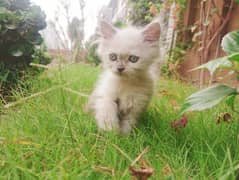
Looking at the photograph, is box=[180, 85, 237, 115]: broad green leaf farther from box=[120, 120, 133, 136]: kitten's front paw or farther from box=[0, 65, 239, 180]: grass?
box=[120, 120, 133, 136]: kitten's front paw

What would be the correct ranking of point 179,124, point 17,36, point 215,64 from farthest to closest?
point 17,36
point 179,124
point 215,64

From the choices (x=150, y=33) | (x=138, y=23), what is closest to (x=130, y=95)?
(x=150, y=33)

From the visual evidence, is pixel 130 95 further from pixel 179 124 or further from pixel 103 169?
pixel 103 169

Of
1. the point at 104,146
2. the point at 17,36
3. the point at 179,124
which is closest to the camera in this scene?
the point at 104,146

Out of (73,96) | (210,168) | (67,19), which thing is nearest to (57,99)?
(73,96)

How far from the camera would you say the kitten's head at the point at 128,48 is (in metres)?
1.46

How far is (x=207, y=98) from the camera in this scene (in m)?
0.90

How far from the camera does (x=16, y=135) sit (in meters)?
1.23

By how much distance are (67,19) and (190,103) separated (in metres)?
4.94

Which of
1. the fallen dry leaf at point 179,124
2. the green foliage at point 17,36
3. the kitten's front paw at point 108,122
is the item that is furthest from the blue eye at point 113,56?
the green foliage at point 17,36

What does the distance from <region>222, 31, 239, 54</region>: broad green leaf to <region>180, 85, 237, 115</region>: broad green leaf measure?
0.35 feet

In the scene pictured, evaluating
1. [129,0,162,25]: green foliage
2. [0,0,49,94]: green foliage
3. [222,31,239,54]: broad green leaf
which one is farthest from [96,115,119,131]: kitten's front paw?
[129,0,162,25]: green foliage

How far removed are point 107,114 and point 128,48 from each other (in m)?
0.31

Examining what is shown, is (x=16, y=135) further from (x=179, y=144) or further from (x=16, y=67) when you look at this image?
(x=16, y=67)
